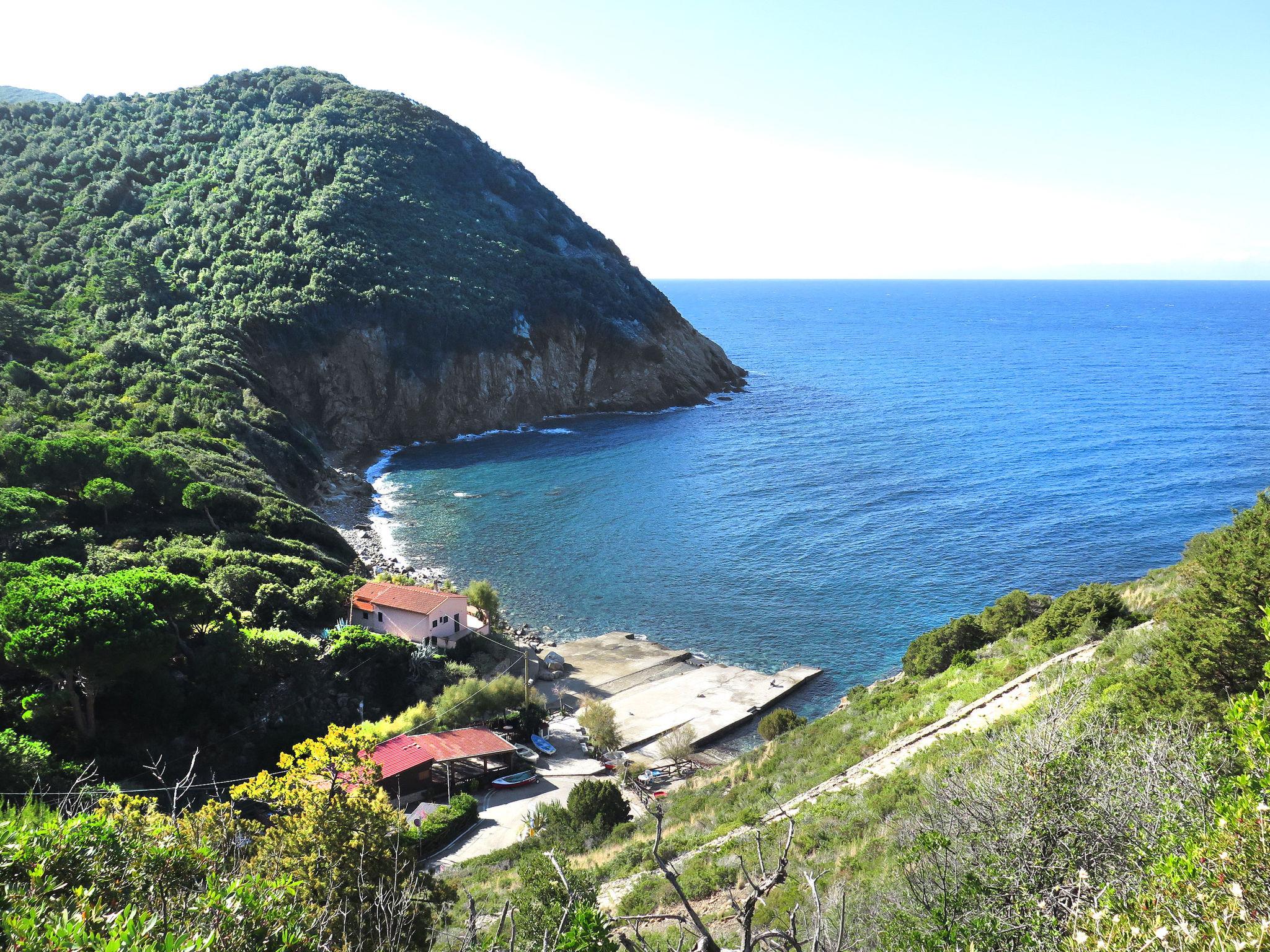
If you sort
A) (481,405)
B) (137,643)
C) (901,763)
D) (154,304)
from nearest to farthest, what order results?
(901,763) < (137,643) < (154,304) < (481,405)

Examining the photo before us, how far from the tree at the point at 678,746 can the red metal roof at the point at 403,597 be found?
12.9m

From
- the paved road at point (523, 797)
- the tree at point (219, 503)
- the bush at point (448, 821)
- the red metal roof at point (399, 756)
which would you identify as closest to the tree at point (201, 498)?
the tree at point (219, 503)

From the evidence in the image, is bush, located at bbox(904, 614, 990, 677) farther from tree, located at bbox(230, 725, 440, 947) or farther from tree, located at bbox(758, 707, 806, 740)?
tree, located at bbox(230, 725, 440, 947)

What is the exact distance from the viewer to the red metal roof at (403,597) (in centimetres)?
3791

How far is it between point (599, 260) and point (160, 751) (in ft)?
333

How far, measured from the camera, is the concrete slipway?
117 ft

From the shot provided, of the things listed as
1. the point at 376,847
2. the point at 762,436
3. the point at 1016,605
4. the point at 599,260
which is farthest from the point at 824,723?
the point at 599,260

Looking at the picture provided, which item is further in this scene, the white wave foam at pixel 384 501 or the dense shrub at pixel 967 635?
the white wave foam at pixel 384 501

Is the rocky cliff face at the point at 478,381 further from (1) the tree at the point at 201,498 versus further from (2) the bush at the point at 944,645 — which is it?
(2) the bush at the point at 944,645

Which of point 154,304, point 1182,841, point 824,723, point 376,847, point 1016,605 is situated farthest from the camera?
point 154,304

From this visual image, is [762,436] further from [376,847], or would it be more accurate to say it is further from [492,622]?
[376,847]

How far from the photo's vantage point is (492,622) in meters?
42.7

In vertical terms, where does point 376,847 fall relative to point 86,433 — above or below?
below

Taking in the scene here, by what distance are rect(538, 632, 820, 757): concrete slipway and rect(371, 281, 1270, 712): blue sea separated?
5.44 feet
